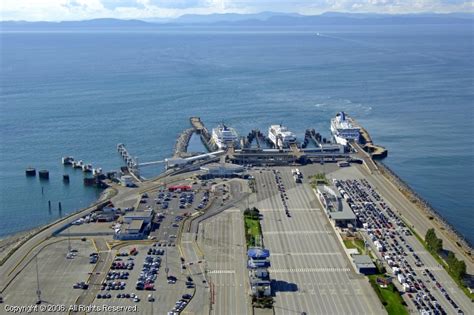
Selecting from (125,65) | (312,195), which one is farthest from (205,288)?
(125,65)

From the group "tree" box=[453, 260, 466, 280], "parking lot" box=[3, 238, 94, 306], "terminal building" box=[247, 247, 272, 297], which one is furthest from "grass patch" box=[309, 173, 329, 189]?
"parking lot" box=[3, 238, 94, 306]

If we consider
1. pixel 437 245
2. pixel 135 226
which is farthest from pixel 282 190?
pixel 437 245

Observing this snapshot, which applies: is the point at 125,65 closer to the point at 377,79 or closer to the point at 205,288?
the point at 377,79

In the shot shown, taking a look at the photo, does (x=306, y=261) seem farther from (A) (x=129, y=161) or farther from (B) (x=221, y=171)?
(A) (x=129, y=161)

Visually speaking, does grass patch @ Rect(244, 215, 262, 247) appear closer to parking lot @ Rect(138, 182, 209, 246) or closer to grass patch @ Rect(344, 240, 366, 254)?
parking lot @ Rect(138, 182, 209, 246)

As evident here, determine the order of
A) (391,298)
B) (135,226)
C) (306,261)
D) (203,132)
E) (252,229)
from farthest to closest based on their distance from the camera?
(203,132)
(252,229)
(135,226)
(306,261)
(391,298)
